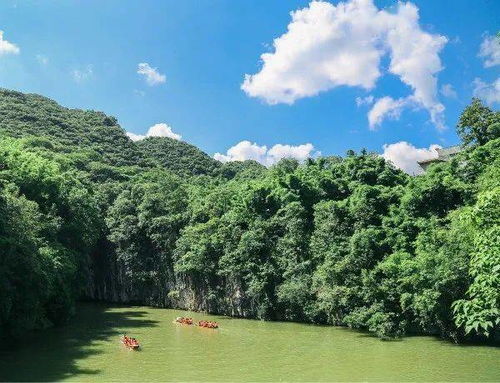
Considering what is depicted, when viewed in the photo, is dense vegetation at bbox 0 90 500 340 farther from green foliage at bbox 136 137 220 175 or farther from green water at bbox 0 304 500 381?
green foliage at bbox 136 137 220 175

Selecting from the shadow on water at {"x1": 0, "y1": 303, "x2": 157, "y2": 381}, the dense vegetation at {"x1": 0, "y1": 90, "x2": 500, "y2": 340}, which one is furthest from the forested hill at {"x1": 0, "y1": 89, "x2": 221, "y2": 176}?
the shadow on water at {"x1": 0, "y1": 303, "x2": 157, "y2": 381}

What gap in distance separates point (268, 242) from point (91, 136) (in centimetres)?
4078

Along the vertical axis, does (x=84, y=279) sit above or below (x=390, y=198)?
below

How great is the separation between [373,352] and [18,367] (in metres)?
11.7

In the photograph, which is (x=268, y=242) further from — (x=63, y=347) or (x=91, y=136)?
(x=91, y=136)

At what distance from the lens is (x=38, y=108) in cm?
6125

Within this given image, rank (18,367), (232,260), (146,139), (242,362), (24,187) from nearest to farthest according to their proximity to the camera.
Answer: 1. (18,367)
2. (242,362)
3. (24,187)
4. (232,260)
5. (146,139)

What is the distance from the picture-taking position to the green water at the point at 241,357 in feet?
44.9

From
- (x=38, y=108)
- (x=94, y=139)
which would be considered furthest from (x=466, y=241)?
(x=38, y=108)

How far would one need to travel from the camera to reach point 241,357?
54.0 feet

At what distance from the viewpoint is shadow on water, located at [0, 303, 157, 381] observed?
46.2 ft

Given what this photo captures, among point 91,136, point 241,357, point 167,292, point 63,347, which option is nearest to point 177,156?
point 91,136

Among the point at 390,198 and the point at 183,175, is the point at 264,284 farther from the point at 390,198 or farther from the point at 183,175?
the point at 183,175

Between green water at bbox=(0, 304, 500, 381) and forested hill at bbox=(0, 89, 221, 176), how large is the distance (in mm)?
31626
